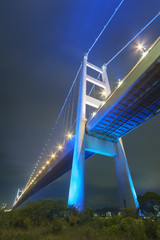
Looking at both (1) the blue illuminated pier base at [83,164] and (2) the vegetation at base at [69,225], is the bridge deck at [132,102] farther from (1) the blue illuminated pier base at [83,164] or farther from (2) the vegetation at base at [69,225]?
(2) the vegetation at base at [69,225]

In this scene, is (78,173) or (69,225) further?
(78,173)

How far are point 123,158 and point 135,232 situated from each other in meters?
12.1

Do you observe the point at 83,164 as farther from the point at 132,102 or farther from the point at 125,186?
the point at 132,102

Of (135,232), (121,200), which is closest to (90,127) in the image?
(121,200)

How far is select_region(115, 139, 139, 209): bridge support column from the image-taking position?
13.3 meters

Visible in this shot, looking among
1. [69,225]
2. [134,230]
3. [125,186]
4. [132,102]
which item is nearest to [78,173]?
[69,225]

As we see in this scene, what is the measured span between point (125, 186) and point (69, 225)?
359 inches

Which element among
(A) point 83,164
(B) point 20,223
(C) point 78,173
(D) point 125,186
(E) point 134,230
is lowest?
(E) point 134,230

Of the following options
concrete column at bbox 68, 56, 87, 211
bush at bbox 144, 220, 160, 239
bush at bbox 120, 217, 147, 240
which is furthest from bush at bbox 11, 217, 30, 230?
bush at bbox 144, 220, 160, 239

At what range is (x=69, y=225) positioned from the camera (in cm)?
743

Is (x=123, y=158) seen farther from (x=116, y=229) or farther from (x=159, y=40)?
(x=159, y=40)

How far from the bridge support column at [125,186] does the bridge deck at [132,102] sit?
3.72 meters

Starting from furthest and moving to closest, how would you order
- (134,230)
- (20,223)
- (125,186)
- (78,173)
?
(125,186) < (78,173) < (20,223) < (134,230)

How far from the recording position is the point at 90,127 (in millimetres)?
15891
